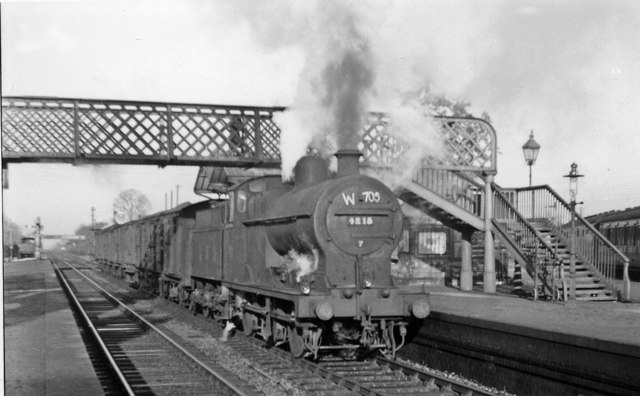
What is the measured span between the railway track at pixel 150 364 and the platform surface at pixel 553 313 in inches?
166

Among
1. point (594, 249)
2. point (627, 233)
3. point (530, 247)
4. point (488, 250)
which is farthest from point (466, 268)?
point (627, 233)

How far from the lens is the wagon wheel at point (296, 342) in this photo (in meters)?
11.6

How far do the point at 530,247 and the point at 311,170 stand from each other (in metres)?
10.1

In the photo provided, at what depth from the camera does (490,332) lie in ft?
36.0

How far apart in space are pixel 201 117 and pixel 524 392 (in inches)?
410

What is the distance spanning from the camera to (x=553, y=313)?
1411cm

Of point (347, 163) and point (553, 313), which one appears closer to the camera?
point (347, 163)

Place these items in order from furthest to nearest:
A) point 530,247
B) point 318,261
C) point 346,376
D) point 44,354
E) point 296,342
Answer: point 530,247
point 44,354
point 296,342
point 318,261
point 346,376

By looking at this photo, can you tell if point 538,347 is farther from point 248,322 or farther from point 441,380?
point 248,322

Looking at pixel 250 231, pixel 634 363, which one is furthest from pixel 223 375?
pixel 634 363

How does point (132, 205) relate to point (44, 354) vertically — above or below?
above

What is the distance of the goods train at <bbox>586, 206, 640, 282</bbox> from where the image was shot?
29.0 m

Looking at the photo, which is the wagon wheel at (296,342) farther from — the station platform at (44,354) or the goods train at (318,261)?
the station platform at (44,354)

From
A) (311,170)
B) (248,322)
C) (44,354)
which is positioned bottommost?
(44,354)
